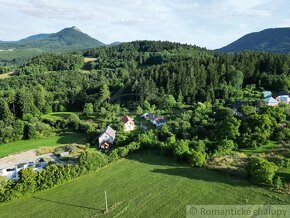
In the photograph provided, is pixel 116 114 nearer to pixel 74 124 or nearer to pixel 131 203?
pixel 74 124

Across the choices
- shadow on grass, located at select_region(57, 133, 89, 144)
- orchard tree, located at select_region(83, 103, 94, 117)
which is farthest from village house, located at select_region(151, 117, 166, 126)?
orchard tree, located at select_region(83, 103, 94, 117)

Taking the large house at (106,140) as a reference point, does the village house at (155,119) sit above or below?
above

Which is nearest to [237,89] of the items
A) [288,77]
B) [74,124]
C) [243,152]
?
[288,77]

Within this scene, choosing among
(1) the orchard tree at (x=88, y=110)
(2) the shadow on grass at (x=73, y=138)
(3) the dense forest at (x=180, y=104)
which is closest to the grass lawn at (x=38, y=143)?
(2) the shadow on grass at (x=73, y=138)

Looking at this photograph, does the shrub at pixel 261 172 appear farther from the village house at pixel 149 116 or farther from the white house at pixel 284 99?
the white house at pixel 284 99

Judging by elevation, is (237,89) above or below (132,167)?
above

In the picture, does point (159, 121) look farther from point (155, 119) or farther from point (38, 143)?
point (38, 143)
